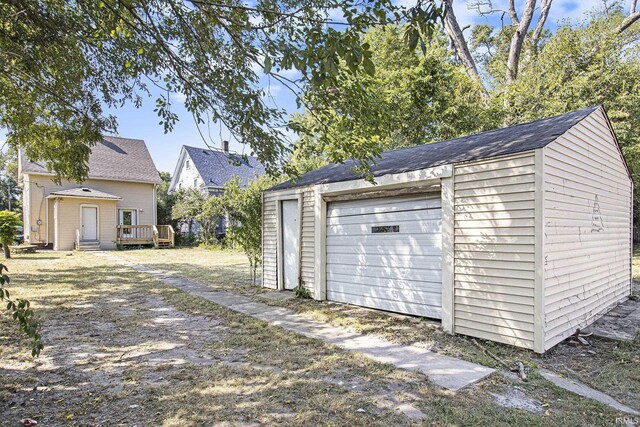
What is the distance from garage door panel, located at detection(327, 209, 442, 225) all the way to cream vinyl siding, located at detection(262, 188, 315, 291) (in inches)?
20.6

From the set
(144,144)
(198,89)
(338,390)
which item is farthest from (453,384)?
(144,144)

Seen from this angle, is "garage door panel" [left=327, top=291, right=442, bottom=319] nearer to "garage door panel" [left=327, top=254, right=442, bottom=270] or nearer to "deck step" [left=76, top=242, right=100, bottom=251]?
"garage door panel" [left=327, top=254, right=442, bottom=270]

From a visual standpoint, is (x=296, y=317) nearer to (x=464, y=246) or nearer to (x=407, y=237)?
(x=407, y=237)

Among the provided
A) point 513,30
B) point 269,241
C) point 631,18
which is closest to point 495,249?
point 269,241

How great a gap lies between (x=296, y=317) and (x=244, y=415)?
3044 mm

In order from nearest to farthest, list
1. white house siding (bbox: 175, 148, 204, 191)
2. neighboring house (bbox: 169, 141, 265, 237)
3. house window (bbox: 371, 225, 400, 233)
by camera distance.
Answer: house window (bbox: 371, 225, 400, 233)
neighboring house (bbox: 169, 141, 265, 237)
white house siding (bbox: 175, 148, 204, 191)

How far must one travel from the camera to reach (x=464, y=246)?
15.5ft

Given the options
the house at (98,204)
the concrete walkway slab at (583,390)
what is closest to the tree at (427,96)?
the concrete walkway slab at (583,390)

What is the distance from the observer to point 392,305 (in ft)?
19.3

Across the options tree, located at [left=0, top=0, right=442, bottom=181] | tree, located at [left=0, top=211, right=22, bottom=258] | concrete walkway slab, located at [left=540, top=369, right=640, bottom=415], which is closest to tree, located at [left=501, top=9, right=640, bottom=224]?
concrete walkway slab, located at [left=540, top=369, right=640, bottom=415]

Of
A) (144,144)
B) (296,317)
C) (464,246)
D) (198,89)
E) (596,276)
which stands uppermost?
(144,144)

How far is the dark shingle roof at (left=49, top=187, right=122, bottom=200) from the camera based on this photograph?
1753 centimetres

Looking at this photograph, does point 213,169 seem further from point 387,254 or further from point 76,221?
point 387,254

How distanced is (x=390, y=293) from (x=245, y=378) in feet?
10.2
